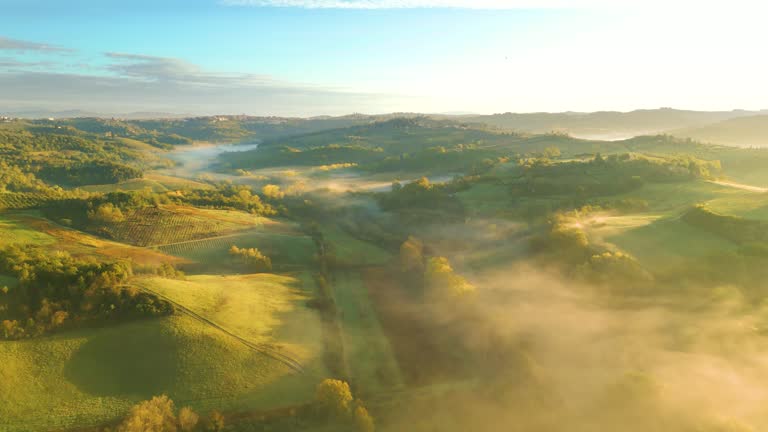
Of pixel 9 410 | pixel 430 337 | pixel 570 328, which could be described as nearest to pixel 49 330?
pixel 9 410

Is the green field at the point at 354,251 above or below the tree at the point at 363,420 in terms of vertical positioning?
above

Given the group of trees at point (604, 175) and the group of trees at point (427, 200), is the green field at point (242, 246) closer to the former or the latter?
the group of trees at point (427, 200)

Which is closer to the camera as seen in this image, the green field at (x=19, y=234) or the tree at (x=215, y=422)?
the tree at (x=215, y=422)

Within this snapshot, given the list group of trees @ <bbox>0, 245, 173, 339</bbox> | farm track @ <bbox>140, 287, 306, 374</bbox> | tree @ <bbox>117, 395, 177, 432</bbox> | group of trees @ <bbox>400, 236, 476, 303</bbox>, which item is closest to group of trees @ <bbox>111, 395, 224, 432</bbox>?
tree @ <bbox>117, 395, 177, 432</bbox>

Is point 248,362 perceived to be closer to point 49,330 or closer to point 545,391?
point 49,330

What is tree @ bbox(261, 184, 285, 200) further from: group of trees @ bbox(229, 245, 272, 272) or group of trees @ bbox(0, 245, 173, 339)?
group of trees @ bbox(0, 245, 173, 339)

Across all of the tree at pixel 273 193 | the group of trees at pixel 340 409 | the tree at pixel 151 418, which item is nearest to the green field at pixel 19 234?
the tree at pixel 151 418
